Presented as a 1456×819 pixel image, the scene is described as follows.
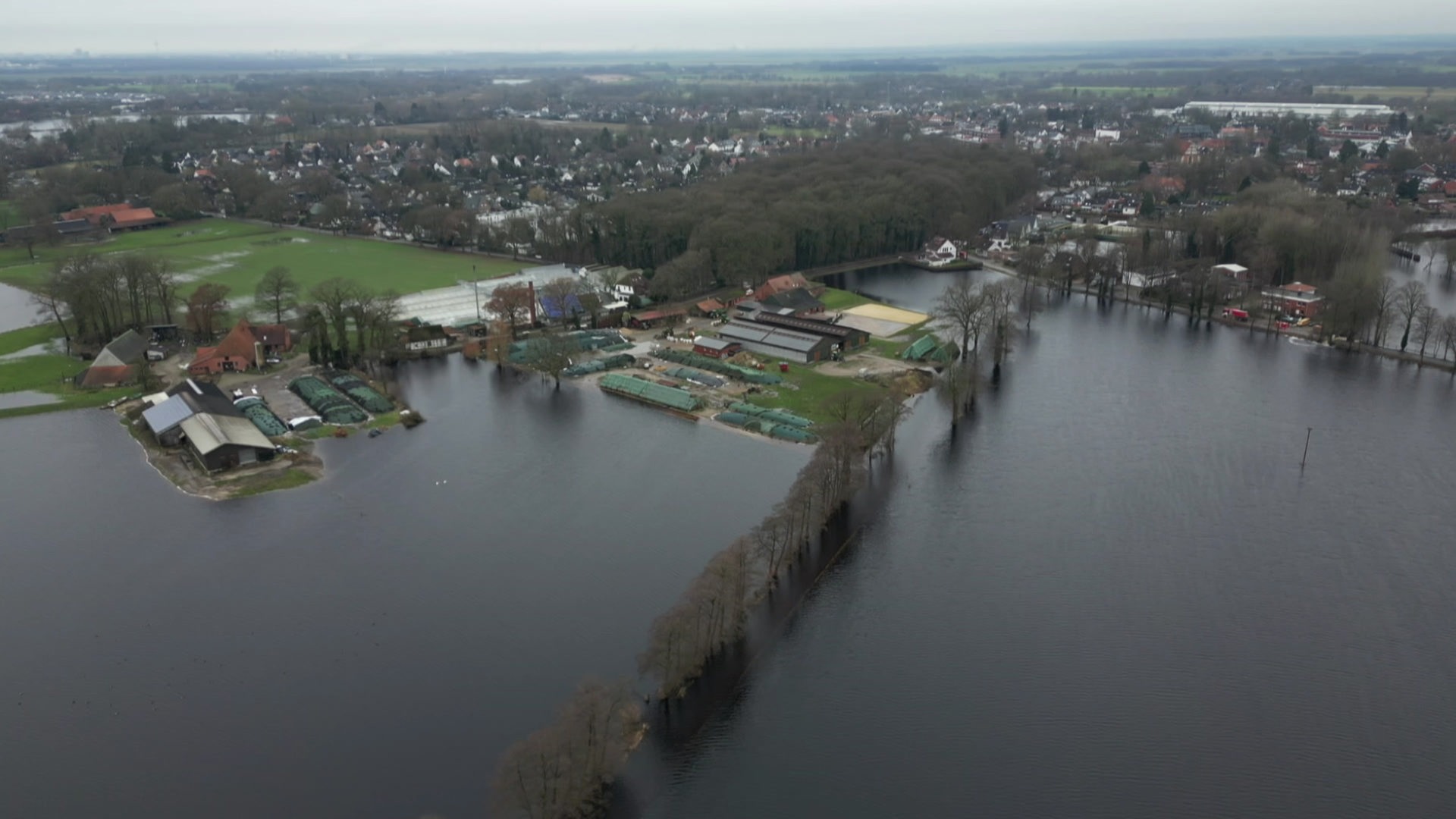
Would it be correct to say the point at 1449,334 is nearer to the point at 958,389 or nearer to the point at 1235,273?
the point at 1235,273

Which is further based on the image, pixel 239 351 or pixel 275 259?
pixel 275 259

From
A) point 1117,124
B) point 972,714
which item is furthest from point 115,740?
point 1117,124

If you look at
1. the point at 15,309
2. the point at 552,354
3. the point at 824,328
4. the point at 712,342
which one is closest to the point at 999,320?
the point at 824,328

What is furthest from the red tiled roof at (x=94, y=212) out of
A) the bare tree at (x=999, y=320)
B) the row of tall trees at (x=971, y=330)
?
the bare tree at (x=999, y=320)

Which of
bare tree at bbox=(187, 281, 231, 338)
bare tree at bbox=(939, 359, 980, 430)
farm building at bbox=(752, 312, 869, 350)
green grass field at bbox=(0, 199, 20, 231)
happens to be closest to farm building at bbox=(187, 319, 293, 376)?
bare tree at bbox=(187, 281, 231, 338)

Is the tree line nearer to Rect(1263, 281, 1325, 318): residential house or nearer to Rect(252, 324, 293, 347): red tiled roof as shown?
Rect(252, 324, 293, 347): red tiled roof

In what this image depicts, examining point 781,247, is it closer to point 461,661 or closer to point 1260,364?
point 1260,364
